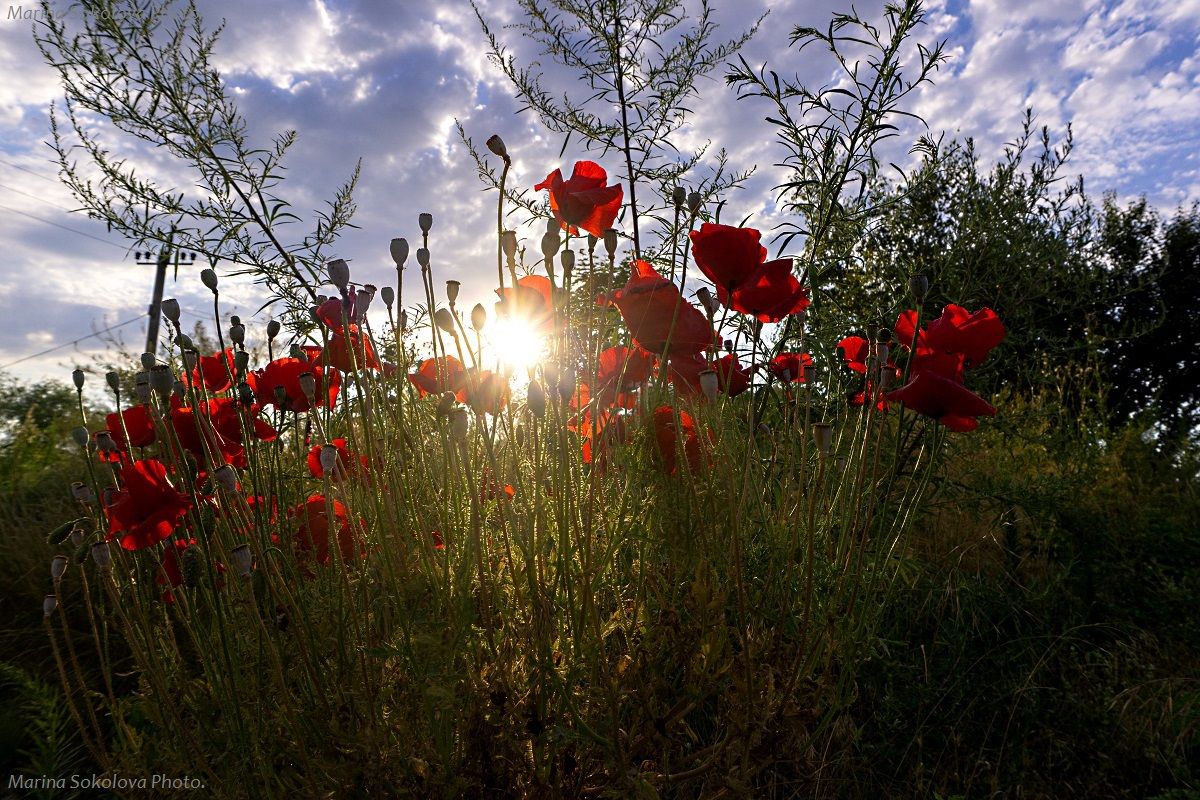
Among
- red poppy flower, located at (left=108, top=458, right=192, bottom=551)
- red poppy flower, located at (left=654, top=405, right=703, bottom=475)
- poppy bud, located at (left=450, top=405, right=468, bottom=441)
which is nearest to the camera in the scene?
poppy bud, located at (left=450, top=405, right=468, bottom=441)

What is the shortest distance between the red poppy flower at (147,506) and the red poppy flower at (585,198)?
0.82 m

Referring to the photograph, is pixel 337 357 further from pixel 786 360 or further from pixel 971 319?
pixel 971 319

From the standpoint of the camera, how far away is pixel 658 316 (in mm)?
1178

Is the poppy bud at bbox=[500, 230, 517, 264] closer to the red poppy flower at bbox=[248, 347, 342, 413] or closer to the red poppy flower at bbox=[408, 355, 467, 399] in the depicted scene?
the red poppy flower at bbox=[408, 355, 467, 399]

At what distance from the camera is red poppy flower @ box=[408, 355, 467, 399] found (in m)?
1.22

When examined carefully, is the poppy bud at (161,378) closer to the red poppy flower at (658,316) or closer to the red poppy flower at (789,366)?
the red poppy flower at (658,316)

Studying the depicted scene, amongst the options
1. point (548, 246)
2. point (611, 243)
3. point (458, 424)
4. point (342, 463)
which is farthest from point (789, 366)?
point (342, 463)

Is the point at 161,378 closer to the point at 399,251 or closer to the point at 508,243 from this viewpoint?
the point at 399,251

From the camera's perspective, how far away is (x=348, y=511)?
3.63 ft

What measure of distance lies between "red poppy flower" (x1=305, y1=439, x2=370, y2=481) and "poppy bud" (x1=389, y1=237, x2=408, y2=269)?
32 cm

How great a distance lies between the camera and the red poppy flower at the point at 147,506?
3.91 ft

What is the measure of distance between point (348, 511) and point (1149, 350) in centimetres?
1910


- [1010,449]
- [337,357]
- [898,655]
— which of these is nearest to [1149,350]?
[1010,449]

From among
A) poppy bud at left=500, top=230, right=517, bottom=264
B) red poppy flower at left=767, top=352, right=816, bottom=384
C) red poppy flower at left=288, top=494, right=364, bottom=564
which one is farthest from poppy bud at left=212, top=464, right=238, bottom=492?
red poppy flower at left=767, top=352, right=816, bottom=384
